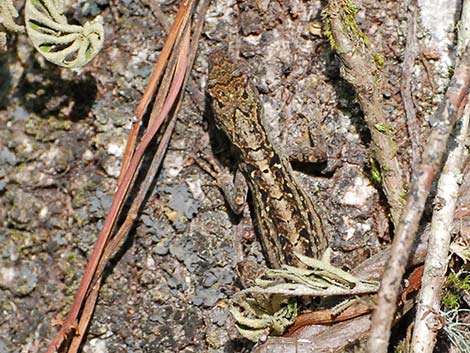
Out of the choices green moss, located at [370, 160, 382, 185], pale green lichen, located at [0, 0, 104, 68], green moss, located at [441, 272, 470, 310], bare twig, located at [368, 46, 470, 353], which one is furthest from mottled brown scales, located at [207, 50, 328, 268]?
bare twig, located at [368, 46, 470, 353]

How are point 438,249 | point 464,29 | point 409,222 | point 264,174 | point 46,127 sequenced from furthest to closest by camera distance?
point 264,174 < point 46,127 < point 464,29 < point 438,249 < point 409,222

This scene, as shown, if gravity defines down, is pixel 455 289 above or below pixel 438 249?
below

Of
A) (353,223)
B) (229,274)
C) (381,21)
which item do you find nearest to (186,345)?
(229,274)

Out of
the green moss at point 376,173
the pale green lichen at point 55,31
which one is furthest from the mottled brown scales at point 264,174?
the pale green lichen at point 55,31

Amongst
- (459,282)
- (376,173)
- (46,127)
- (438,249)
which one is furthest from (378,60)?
(46,127)

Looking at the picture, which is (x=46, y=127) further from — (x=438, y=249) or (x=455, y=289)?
(x=455, y=289)

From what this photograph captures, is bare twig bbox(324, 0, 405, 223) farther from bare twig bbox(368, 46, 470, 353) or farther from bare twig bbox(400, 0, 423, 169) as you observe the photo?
bare twig bbox(368, 46, 470, 353)
